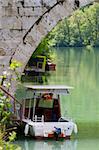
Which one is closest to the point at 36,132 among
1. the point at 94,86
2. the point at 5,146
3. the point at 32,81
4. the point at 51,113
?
the point at 51,113

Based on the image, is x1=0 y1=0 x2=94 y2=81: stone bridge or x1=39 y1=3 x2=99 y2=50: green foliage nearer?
x1=0 y1=0 x2=94 y2=81: stone bridge

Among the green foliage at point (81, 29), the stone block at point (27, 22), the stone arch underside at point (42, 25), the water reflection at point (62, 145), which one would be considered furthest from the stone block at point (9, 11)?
the green foliage at point (81, 29)

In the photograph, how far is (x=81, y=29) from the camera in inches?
2522

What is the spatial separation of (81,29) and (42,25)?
176ft

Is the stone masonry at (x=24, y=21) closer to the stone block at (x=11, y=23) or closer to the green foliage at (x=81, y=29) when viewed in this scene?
the stone block at (x=11, y=23)

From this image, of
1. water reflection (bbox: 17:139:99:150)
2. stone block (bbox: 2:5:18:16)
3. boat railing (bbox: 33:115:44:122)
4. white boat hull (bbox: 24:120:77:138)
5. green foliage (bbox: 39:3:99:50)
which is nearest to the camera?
→ stone block (bbox: 2:5:18:16)

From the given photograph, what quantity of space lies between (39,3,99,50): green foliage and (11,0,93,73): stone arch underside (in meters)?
51.2

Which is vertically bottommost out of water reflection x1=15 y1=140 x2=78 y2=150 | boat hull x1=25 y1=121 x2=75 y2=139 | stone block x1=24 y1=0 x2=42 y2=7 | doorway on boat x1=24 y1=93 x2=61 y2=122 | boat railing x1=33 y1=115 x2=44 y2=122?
water reflection x1=15 y1=140 x2=78 y2=150

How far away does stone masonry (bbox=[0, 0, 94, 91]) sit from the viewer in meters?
10.6

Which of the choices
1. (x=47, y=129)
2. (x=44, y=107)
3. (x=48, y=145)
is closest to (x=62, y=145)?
(x=48, y=145)

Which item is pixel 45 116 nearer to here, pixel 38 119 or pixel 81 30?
pixel 38 119

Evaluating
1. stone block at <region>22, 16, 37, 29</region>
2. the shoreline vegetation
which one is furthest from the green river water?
the shoreline vegetation

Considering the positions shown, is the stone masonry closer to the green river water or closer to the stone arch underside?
the stone arch underside

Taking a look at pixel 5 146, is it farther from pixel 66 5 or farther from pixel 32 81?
pixel 32 81
